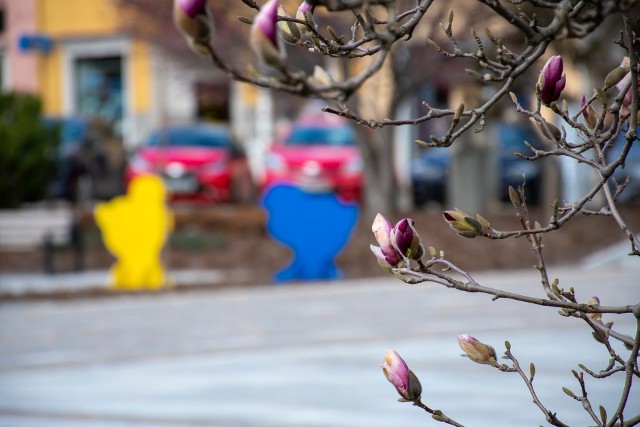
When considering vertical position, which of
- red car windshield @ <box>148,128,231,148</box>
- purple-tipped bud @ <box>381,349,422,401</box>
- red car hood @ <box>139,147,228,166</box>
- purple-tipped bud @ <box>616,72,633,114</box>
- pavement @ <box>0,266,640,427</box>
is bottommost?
pavement @ <box>0,266,640,427</box>

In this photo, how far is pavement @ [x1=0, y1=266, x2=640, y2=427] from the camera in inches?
231

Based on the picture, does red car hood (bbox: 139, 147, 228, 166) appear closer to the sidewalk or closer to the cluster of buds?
the sidewalk

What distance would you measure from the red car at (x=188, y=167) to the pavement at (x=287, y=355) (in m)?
6.97

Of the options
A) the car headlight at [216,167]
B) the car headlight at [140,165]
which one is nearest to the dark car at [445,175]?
the car headlight at [216,167]

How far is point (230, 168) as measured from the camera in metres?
18.2

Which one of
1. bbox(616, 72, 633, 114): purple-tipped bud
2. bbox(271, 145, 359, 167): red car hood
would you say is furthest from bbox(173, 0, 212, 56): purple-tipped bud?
bbox(271, 145, 359, 167): red car hood

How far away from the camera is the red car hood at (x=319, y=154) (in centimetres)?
1733

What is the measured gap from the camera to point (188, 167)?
A: 690 inches

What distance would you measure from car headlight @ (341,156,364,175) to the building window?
598 inches

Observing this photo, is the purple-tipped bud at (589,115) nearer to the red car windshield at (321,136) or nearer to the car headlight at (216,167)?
the car headlight at (216,167)

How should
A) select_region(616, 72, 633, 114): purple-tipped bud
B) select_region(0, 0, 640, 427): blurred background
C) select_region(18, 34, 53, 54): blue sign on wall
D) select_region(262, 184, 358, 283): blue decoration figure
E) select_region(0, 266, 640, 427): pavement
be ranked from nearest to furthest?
select_region(616, 72, 633, 114): purple-tipped bud
select_region(0, 266, 640, 427): pavement
select_region(0, 0, 640, 427): blurred background
select_region(262, 184, 358, 283): blue decoration figure
select_region(18, 34, 53, 54): blue sign on wall

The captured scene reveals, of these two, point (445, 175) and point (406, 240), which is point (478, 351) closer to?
point (406, 240)

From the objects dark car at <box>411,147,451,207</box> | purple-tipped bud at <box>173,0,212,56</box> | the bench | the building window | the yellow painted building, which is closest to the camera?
purple-tipped bud at <box>173,0,212,56</box>

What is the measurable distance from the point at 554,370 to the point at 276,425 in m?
1.94
